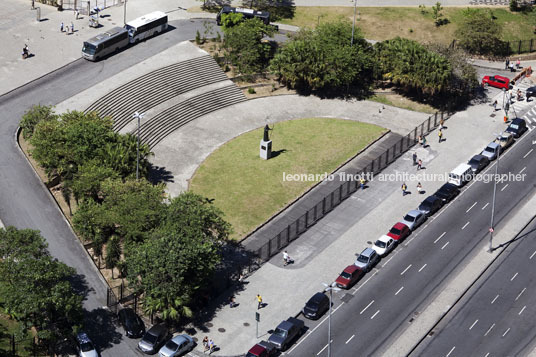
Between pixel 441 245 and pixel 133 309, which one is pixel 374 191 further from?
pixel 133 309

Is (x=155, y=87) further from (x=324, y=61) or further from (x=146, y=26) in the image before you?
(x=324, y=61)

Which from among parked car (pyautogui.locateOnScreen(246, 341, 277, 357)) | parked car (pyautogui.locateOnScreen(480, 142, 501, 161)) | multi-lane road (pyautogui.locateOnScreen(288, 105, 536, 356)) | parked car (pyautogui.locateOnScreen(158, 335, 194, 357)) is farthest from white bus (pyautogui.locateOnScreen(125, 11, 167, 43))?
parked car (pyautogui.locateOnScreen(246, 341, 277, 357))

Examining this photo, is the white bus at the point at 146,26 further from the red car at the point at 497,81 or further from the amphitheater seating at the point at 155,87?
the red car at the point at 497,81

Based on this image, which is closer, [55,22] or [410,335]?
[410,335]

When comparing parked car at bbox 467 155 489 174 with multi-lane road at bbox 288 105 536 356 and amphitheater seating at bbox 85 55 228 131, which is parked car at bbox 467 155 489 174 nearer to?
multi-lane road at bbox 288 105 536 356

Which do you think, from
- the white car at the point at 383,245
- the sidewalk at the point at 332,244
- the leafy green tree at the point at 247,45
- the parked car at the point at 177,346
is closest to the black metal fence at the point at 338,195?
the sidewalk at the point at 332,244

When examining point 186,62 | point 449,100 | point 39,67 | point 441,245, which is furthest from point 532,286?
point 39,67
